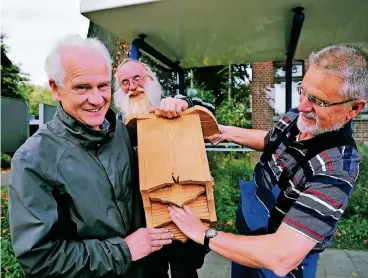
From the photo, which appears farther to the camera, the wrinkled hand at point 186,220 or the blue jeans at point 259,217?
the blue jeans at point 259,217

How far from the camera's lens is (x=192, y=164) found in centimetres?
131

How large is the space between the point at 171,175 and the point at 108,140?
37 centimetres

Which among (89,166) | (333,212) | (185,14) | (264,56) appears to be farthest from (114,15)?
(264,56)

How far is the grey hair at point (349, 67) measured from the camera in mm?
1490

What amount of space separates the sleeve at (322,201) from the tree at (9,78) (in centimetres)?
2002

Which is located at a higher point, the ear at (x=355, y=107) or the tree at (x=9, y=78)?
the tree at (x=9, y=78)

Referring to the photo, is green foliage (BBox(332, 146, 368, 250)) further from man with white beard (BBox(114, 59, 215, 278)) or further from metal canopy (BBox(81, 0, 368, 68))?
man with white beard (BBox(114, 59, 215, 278))

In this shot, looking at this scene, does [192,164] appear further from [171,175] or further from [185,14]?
[185,14]

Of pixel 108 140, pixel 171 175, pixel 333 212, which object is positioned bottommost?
pixel 333 212

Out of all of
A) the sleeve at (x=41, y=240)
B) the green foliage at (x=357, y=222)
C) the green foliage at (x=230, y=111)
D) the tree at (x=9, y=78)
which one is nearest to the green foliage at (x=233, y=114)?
the green foliage at (x=230, y=111)

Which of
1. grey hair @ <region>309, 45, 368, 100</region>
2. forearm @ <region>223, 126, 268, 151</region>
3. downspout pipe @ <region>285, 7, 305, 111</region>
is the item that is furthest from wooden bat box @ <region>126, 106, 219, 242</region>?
Result: downspout pipe @ <region>285, 7, 305, 111</region>

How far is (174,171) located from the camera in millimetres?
1284

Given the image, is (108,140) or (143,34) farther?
(143,34)

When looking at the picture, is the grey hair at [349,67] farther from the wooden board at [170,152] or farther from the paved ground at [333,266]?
the paved ground at [333,266]
